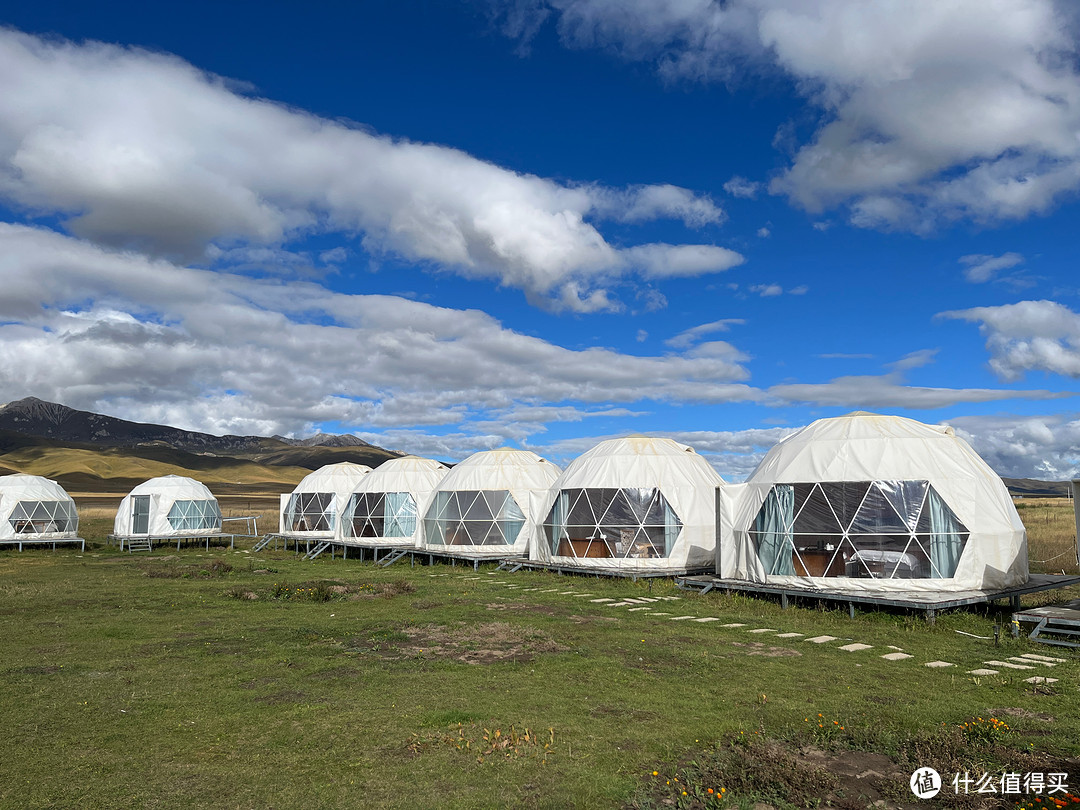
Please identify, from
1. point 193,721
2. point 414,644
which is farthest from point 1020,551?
point 193,721

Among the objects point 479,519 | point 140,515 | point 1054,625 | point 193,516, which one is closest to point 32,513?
point 140,515

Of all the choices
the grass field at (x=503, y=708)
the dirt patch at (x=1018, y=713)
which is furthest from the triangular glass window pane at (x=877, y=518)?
the dirt patch at (x=1018, y=713)

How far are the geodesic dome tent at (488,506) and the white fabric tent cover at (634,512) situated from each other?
3297 millimetres

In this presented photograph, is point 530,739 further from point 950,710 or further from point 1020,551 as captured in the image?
point 1020,551

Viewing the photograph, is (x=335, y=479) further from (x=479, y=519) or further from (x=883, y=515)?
(x=883, y=515)

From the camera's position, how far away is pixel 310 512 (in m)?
38.3

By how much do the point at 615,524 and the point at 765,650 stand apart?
10409 mm

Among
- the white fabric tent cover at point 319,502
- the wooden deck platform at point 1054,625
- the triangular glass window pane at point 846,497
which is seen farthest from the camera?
the white fabric tent cover at point 319,502

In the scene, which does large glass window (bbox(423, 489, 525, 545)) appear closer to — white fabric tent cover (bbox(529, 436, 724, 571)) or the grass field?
white fabric tent cover (bbox(529, 436, 724, 571))

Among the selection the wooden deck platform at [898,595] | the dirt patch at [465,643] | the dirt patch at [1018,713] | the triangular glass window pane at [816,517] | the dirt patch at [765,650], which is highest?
the triangular glass window pane at [816,517]

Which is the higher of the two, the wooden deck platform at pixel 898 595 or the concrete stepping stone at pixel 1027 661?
the wooden deck platform at pixel 898 595

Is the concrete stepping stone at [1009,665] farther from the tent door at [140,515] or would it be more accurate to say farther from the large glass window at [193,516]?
the tent door at [140,515]

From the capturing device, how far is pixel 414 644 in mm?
11539

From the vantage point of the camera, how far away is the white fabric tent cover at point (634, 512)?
21.0 meters
